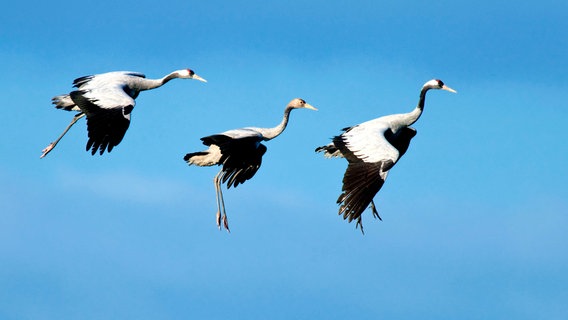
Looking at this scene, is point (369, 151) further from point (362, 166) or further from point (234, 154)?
point (234, 154)

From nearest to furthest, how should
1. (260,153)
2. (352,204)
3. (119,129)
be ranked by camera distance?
(352,204), (119,129), (260,153)

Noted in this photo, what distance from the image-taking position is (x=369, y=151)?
30.1m

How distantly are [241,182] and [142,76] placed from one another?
384 cm

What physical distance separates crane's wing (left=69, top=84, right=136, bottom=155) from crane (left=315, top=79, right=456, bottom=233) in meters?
4.56

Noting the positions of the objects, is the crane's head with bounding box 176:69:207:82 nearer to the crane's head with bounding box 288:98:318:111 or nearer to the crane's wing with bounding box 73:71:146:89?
the crane's wing with bounding box 73:71:146:89

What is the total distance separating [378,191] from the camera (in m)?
29.1

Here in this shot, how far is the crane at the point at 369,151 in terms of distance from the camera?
28828mm

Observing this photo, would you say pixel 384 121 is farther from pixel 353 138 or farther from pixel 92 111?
pixel 92 111

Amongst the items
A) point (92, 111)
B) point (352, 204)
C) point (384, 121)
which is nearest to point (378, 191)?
point (352, 204)

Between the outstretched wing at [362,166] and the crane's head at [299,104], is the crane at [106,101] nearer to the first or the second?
the crane's head at [299,104]

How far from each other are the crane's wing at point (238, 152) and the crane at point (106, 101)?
204 cm

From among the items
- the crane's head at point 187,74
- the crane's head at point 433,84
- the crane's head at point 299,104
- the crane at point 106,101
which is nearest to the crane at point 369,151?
the crane's head at point 433,84

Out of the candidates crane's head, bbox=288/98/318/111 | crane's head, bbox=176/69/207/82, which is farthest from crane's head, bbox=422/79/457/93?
crane's head, bbox=176/69/207/82

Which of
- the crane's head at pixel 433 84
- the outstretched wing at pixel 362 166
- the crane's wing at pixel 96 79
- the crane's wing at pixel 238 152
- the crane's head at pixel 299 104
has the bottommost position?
the outstretched wing at pixel 362 166
